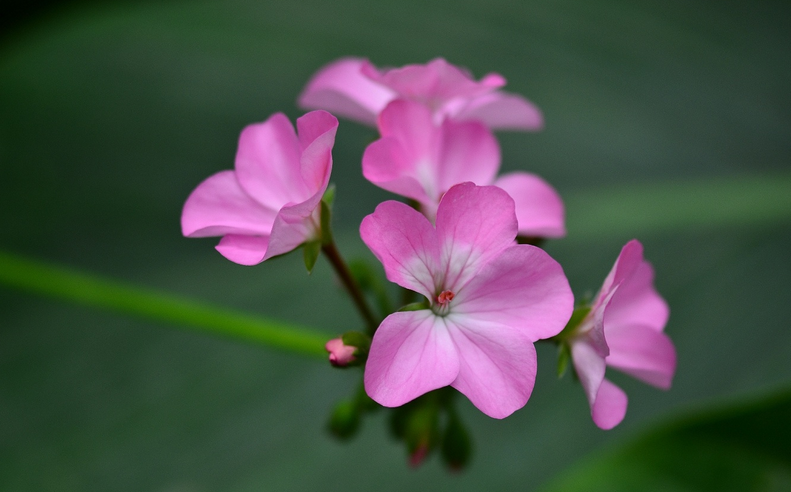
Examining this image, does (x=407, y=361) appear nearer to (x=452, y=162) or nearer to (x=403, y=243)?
(x=403, y=243)

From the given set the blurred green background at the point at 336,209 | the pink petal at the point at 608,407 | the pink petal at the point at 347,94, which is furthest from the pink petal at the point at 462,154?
the blurred green background at the point at 336,209

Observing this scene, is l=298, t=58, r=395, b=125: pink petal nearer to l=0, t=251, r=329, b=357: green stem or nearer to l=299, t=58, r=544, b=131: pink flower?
l=299, t=58, r=544, b=131: pink flower

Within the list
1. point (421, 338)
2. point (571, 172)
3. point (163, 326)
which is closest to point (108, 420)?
point (163, 326)

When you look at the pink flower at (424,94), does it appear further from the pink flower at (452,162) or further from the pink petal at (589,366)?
the pink petal at (589,366)

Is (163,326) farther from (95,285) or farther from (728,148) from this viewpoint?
(728,148)

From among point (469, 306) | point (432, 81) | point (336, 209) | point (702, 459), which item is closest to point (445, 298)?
point (469, 306)

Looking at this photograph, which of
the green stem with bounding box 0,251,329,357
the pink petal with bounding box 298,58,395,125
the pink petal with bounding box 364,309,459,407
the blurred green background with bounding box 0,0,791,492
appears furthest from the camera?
the blurred green background with bounding box 0,0,791,492

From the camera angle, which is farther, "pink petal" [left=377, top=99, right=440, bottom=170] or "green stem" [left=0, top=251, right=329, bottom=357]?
"green stem" [left=0, top=251, right=329, bottom=357]

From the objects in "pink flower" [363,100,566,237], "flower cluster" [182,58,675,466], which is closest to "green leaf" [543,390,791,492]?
"flower cluster" [182,58,675,466]
